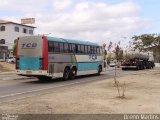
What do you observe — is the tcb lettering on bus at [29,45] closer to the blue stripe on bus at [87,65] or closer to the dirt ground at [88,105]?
the blue stripe on bus at [87,65]

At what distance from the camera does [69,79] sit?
2744 cm

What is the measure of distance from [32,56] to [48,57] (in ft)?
3.69

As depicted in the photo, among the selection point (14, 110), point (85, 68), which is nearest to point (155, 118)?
point (14, 110)

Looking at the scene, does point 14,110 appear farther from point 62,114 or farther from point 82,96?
point 82,96

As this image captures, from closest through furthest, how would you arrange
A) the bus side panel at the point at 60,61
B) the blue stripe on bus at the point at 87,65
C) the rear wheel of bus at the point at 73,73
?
1. the bus side panel at the point at 60,61
2. the rear wheel of bus at the point at 73,73
3. the blue stripe on bus at the point at 87,65

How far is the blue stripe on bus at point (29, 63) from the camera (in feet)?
78.4

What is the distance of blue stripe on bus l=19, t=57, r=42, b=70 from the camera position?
23891mm

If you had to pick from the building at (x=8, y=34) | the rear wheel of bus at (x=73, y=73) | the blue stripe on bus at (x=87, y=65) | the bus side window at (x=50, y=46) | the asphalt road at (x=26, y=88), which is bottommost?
the asphalt road at (x=26, y=88)

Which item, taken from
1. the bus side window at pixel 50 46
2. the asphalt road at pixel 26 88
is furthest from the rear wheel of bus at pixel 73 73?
the bus side window at pixel 50 46

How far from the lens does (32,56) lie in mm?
24125

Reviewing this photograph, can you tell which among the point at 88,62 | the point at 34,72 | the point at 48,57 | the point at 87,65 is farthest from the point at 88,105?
the point at 88,62

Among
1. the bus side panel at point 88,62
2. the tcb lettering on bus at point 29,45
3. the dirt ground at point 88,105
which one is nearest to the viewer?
the dirt ground at point 88,105

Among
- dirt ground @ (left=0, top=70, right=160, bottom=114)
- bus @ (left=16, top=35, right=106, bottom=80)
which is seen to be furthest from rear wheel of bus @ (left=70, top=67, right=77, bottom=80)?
dirt ground @ (left=0, top=70, right=160, bottom=114)

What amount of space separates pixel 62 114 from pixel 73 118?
2.15 ft
